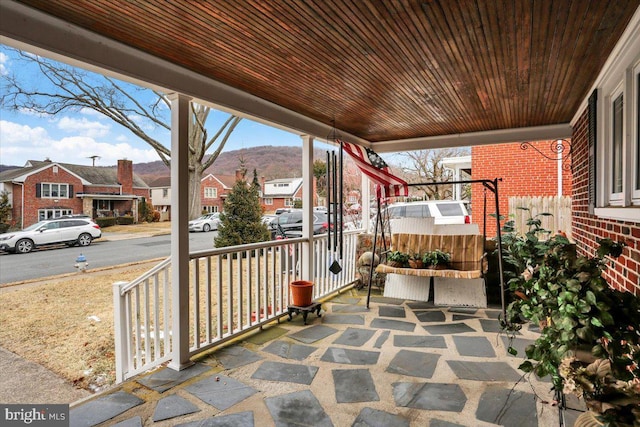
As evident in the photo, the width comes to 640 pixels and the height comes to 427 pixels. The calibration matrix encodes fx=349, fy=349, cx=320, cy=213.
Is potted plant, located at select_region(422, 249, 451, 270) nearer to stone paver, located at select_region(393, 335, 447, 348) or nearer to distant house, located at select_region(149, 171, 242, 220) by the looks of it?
stone paver, located at select_region(393, 335, 447, 348)

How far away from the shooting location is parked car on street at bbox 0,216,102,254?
770 cm

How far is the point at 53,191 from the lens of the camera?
977cm

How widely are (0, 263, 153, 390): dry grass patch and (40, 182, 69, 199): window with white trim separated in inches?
158

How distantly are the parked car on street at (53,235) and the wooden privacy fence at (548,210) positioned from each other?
9.85 metres

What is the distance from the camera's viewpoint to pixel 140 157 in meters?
10.4

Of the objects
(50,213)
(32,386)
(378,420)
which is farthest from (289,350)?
(50,213)

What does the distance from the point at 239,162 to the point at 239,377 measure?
254 inches

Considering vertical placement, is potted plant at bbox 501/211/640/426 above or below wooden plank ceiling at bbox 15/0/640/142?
below

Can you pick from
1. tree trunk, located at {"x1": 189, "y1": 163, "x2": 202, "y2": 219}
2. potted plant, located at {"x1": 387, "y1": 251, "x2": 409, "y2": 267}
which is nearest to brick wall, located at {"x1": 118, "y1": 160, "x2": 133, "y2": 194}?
tree trunk, located at {"x1": 189, "y1": 163, "x2": 202, "y2": 219}

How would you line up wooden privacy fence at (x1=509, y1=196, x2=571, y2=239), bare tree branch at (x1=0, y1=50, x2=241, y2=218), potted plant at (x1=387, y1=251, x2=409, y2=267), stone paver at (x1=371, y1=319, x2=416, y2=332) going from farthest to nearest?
wooden privacy fence at (x1=509, y1=196, x2=571, y2=239), bare tree branch at (x1=0, y1=50, x2=241, y2=218), potted plant at (x1=387, y1=251, x2=409, y2=267), stone paver at (x1=371, y1=319, x2=416, y2=332)

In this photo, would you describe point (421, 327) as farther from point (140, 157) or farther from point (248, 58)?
point (140, 157)

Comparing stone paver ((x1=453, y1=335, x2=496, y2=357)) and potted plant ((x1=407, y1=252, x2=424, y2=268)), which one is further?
potted plant ((x1=407, y1=252, x2=424, y2=268))

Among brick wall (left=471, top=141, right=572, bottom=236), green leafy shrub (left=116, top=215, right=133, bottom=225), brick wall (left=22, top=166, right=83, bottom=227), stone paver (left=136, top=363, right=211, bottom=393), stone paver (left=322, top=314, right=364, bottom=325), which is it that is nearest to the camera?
stone paver (left=136, top=363, right=211, bottom=393)

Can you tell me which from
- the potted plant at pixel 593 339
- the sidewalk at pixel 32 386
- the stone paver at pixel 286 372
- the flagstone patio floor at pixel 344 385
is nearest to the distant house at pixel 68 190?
the sidewalk at pixel 32 386
